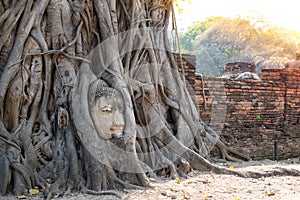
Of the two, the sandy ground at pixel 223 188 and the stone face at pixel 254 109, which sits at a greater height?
the stone face at pixel 254 109

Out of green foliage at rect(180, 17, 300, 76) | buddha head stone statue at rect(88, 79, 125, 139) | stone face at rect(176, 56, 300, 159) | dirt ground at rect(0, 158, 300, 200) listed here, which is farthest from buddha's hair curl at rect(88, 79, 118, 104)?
green foliage at rect(180, 17, 300, 76)

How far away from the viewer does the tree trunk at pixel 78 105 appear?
16.1 ft

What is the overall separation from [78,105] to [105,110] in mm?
347

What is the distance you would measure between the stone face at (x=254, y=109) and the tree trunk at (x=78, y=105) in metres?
1.80

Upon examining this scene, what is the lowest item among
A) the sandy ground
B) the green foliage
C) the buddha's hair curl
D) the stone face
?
the sandy ground

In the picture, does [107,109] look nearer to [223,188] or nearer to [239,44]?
[223,188]

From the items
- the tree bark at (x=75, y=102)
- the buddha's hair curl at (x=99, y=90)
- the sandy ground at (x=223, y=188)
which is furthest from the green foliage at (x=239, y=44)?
the buddha's hair curl at (x=99, y=90)

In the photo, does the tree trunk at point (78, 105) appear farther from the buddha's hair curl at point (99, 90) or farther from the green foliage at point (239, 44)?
the green foliage at point (239, 44)

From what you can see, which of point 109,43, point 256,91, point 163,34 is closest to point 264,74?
point 256,91

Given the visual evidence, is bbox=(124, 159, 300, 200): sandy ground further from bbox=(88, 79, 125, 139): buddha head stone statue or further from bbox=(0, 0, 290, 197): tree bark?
bbox=(88, 79, 125, 139): buddha head stone statue

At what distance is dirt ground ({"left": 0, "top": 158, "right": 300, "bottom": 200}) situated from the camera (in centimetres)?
474

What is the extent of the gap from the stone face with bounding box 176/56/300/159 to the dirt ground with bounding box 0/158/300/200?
182 centimetres

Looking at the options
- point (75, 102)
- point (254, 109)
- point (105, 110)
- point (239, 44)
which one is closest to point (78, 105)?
point (75, 102)

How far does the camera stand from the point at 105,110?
211 inches
